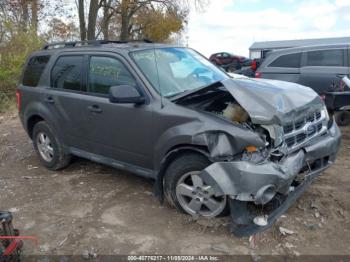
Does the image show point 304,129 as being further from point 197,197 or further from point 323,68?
point 323,68

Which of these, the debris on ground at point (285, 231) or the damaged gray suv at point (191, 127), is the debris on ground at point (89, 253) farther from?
the debris on ground at point (285, 231)

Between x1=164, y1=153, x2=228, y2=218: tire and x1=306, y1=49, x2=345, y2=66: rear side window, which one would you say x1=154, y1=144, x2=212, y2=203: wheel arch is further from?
x1=306, y1=49, x2=345, y2=66: rear side window

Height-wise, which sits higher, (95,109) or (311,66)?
(311,66)

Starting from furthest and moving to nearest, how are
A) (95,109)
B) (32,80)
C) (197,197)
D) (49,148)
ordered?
1. (32,80)
2. (49,148)
3. (95,109)
4. (197,197)

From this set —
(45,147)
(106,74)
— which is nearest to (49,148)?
(45,147)

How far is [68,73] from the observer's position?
17.7 feet

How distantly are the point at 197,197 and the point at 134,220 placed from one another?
786 mm

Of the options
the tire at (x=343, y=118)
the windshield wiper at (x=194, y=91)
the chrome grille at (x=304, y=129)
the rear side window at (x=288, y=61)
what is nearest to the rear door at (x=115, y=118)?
the windshield wiper at (x=194, y=91)

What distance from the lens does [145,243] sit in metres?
3.84

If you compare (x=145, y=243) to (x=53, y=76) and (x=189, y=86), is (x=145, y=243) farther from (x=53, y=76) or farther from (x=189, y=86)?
(x=53, y=76)

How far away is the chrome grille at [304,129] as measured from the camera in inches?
151

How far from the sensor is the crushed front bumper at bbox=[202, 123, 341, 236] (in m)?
3.50

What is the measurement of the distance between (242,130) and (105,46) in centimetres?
226

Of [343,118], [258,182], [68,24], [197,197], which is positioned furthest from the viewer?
[68,24]
